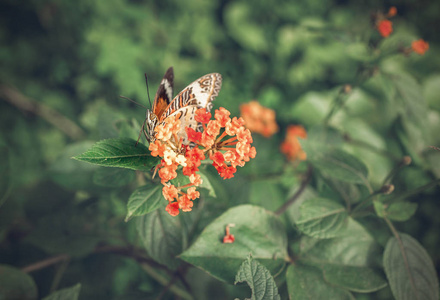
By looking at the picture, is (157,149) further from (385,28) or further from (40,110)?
(40,110)

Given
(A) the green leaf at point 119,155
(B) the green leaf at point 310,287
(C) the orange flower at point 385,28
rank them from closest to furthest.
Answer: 1. (A) the green leaf at point 119,155
2. (B) the green leaf at point 310,287
3. (C) the orange flower at point 385,28

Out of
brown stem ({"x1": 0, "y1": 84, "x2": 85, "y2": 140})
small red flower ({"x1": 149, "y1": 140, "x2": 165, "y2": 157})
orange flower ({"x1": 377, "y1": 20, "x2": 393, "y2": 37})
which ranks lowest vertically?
small red flower ({"x1": 149, "y1": 140, "x2": 165, "y2": 157})

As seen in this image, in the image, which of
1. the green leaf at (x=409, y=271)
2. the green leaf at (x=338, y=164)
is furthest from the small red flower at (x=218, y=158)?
the green leaf at (x=409, y=271)

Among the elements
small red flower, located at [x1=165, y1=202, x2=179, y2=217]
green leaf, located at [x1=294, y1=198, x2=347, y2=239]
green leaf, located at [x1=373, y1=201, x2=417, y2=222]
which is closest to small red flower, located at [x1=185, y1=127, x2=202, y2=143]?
small red flower, located at [x1=165, y1=202, x2=179, y2=217]

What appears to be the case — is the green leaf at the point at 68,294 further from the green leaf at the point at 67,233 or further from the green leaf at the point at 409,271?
the green leaf at the point at 409,271

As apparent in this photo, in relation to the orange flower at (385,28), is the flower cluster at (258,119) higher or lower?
higher

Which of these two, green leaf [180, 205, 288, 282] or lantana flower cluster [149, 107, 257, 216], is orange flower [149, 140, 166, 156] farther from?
green leaf [180, 205, 288, 282]

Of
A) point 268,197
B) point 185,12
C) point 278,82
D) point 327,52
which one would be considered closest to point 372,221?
point 268,197
